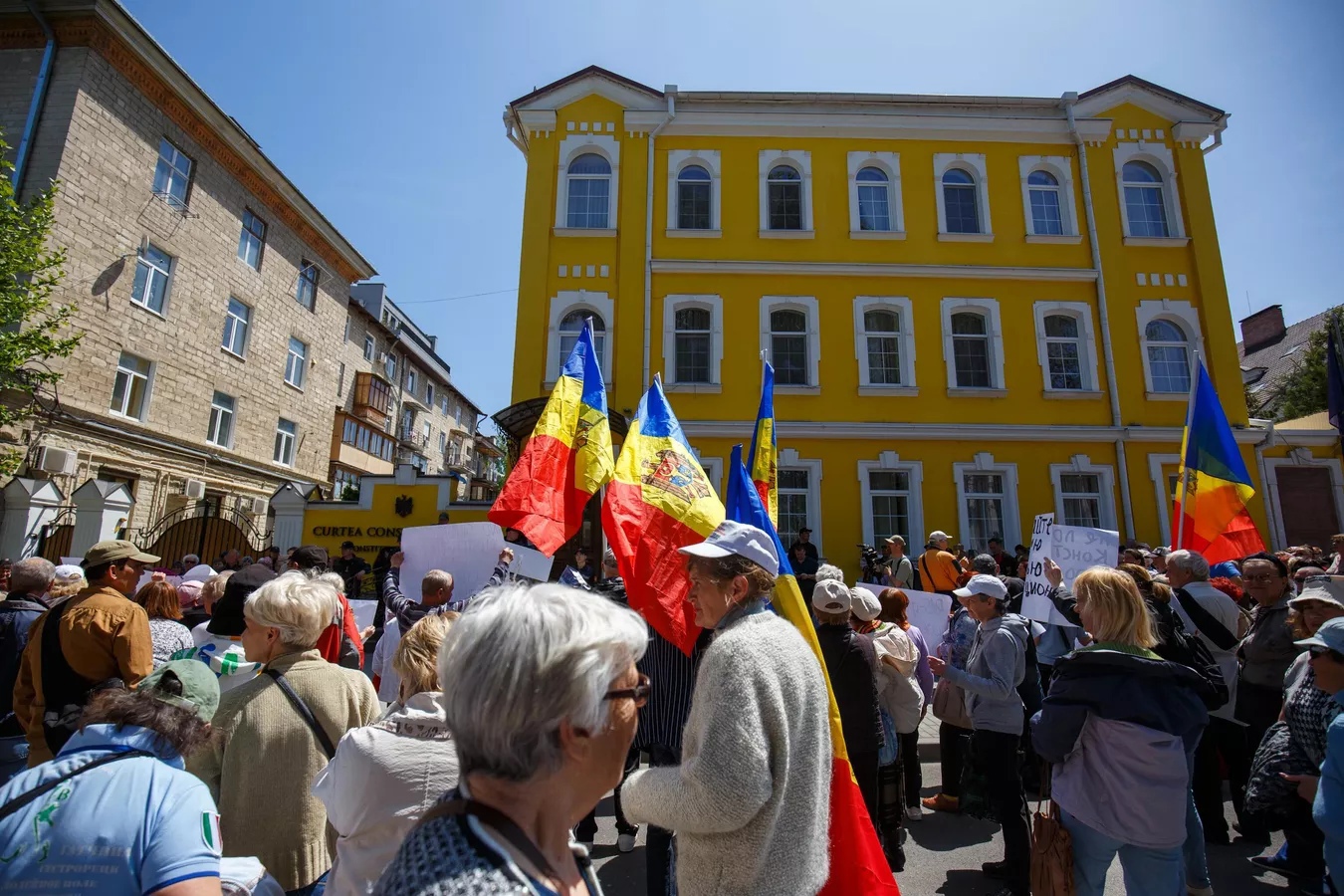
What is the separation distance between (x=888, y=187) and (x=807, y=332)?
4347mm

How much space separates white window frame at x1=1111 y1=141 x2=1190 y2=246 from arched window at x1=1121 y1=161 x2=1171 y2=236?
0.08 meters

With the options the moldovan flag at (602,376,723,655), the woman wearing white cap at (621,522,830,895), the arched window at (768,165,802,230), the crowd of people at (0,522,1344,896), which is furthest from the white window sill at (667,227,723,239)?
the woman wearing white cap at (621,522,830,895)

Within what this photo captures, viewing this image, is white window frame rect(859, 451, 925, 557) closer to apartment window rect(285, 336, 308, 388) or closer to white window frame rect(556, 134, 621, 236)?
white window frame rect(556, 134, 621, 236)

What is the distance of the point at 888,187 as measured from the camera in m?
17.2

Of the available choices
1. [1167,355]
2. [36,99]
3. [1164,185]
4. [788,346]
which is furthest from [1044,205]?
[36,99]

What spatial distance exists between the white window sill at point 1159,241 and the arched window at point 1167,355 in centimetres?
185

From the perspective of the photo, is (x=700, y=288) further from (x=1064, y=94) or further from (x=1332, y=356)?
(x=1332, y=356)

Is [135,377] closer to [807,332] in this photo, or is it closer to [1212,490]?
[807,332]

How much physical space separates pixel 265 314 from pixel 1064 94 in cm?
2438

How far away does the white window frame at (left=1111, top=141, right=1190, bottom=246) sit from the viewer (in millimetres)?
16656

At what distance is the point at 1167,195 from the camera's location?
17062 millimetres

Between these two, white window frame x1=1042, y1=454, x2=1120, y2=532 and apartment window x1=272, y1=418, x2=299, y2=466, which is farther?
apartment window x1=272, y1=418, x2=299, y2=466

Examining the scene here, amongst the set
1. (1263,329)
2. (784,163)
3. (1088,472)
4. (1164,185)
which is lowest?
(1088,472)

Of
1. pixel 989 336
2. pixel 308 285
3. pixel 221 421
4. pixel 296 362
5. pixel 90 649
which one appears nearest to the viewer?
pixel 90 649
